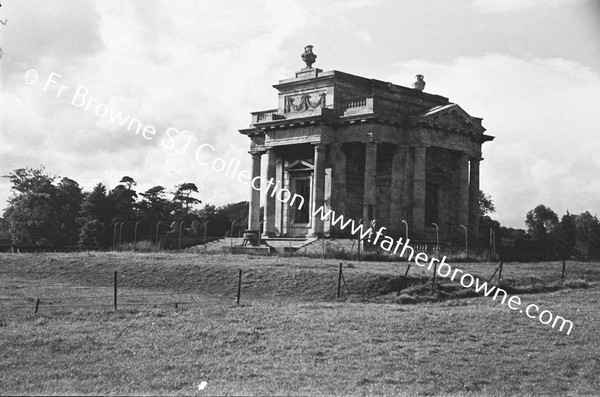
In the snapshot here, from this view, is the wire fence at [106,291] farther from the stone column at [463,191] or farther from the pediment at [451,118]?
the stone column at [463,191]

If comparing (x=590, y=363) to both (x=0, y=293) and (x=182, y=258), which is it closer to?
(x=0, y=293)

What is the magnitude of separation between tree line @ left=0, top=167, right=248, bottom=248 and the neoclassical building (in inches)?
775

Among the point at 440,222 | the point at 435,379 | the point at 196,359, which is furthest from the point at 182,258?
the point at 435,379

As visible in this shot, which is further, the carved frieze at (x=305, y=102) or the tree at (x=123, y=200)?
the tree at (x=123, y=200)

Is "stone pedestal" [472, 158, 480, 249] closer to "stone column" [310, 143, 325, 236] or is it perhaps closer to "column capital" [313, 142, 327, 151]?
"stone column" [310, 143, 325, 236]

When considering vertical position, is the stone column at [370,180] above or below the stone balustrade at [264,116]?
below

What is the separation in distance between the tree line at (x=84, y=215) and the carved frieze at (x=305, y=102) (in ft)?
69.0

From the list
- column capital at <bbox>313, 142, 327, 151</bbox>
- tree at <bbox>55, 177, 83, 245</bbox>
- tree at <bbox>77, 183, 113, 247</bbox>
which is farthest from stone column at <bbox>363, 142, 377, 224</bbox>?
tree at <bbox>55, 177, 83, 245</bbox>

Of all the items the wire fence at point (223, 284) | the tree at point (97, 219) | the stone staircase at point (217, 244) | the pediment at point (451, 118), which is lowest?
the wire fence at point (223, 284)

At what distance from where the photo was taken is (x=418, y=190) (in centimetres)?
4825

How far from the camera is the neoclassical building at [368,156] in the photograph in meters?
48.2

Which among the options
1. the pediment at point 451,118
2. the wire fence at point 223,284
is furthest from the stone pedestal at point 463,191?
the wire fence at point 223,284

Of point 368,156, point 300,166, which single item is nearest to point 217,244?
point 300,166

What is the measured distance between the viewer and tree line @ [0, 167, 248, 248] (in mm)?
73250
